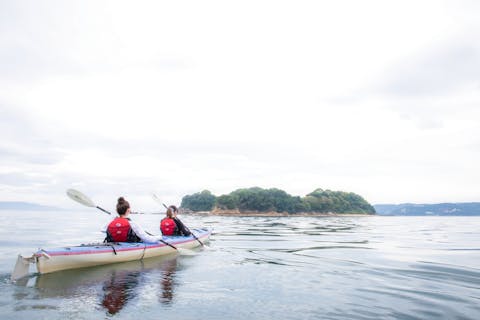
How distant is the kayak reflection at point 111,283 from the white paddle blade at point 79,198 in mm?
3104

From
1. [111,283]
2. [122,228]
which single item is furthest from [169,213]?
[111,283]

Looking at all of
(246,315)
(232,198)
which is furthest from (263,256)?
(232,198)

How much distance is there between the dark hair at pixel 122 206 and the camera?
12109mm

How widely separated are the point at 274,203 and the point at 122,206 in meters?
146

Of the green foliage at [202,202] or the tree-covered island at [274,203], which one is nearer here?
the tree-covered island at [274,203]

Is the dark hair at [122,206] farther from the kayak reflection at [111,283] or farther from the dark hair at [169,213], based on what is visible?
the dark hair at [169,213]

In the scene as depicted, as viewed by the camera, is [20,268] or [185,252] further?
[185,252]

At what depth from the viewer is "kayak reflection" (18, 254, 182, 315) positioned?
8.24 m

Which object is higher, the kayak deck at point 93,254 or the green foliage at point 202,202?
the green foliage at point 202,202

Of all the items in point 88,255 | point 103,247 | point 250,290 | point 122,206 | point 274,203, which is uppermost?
point 274,203

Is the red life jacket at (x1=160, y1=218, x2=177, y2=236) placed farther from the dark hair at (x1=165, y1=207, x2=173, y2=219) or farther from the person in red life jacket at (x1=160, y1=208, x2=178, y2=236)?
the dark hair at (x1=165, y1=207, x2=173, y2=219)

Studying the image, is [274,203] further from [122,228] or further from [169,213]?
[122,228]

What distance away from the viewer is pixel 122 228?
12.7 meters

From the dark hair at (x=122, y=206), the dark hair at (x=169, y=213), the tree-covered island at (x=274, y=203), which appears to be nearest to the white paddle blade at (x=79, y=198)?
the dark hair at (x=122, y=206)
